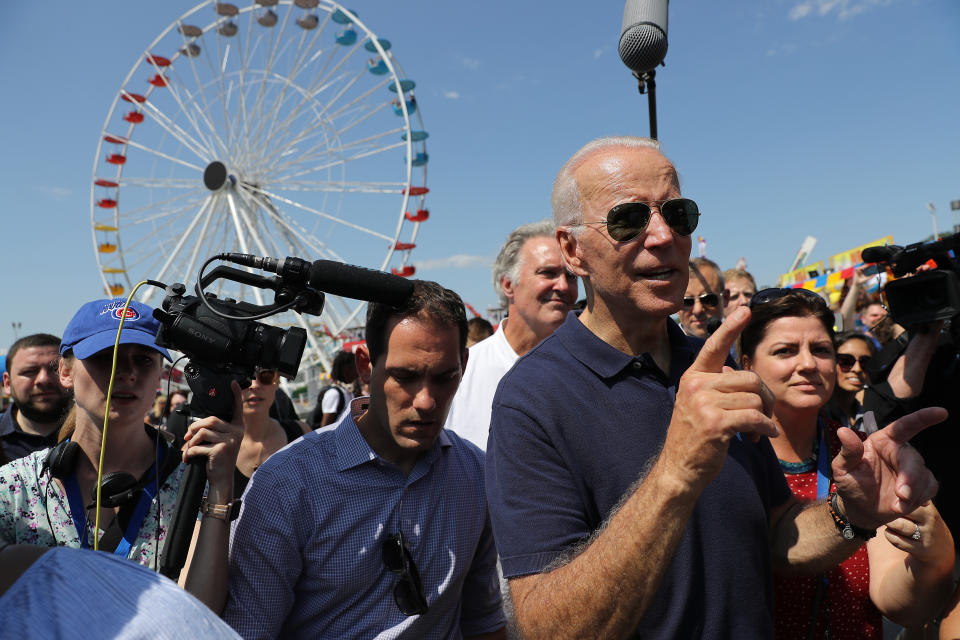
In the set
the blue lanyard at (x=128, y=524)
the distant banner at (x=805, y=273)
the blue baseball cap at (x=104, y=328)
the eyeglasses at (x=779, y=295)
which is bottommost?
the blue lanyard at (x=128, y=524)

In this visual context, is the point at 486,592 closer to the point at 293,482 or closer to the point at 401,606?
the point at 401,606

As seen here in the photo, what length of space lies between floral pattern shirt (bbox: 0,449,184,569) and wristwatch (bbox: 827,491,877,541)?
5.42 ft

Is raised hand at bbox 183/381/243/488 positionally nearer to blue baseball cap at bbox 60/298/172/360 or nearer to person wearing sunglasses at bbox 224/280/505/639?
person wearing sunglasses at bbox 224/280/505/639

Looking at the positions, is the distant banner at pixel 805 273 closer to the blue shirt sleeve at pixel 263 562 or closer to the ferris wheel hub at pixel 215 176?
the blue shirt sleeve at pixel 263 562

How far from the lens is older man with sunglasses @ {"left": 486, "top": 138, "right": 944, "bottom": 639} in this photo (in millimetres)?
1045

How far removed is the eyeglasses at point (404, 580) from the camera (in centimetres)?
159

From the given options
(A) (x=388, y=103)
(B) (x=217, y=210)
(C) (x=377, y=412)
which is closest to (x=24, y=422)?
(C) (x=377, y=412)

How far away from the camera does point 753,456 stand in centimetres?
144

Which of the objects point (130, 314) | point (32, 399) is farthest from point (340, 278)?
point (32, 399)

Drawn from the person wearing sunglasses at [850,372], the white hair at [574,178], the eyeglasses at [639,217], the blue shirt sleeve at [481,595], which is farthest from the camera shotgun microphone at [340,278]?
the person wearing sunglasses at [850,372]

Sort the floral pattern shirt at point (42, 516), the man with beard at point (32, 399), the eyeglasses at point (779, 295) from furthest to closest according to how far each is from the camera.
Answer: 1. the man with beard at point (32, 399)
2. the eyeglasses at point (779, 295)
3. the floral pattern shirt at point (42, 516)

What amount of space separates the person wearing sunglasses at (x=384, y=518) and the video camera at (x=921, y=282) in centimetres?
177

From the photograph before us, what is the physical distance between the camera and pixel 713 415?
1012 mm

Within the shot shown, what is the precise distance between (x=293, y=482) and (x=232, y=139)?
19.7 m
